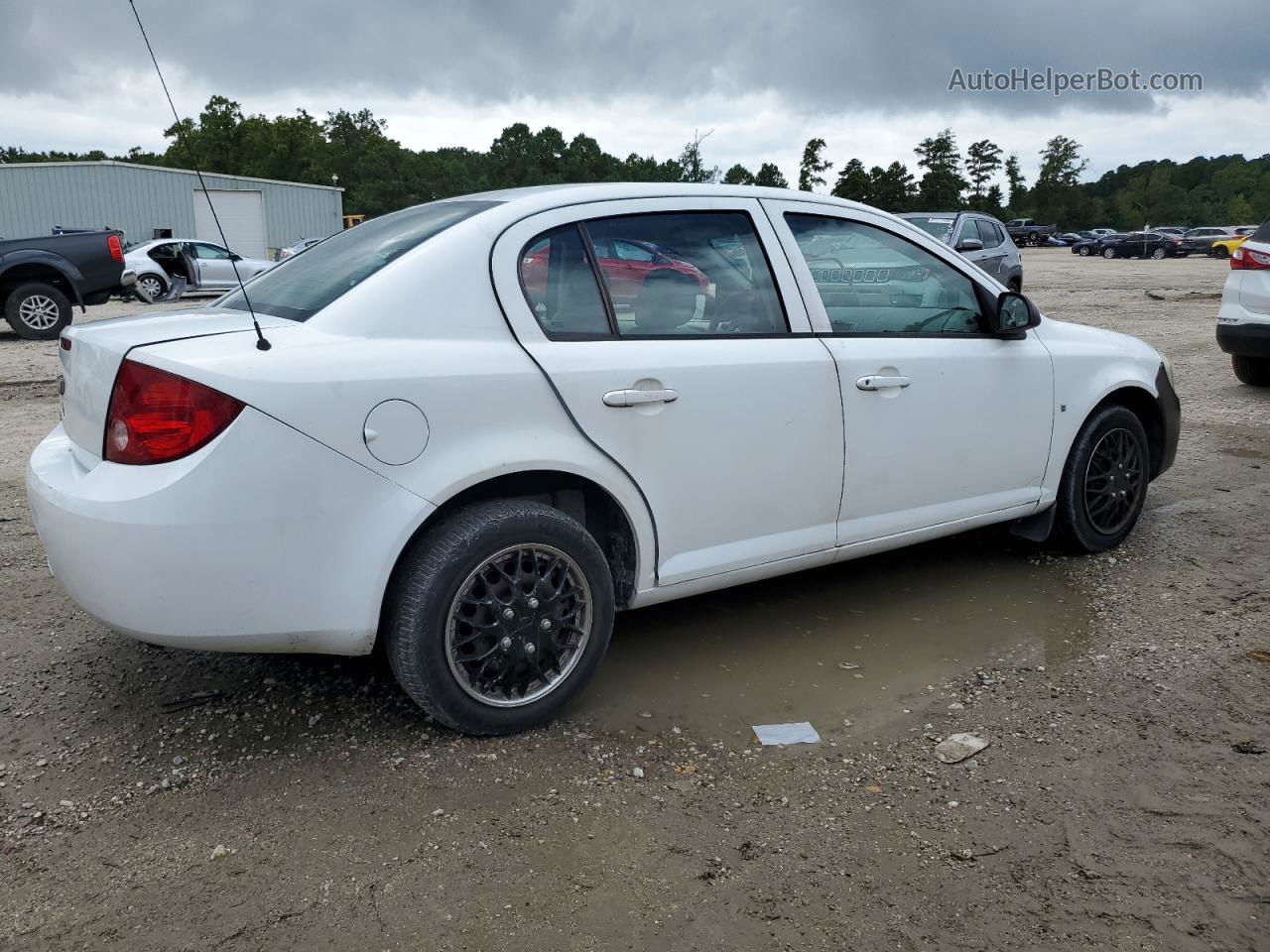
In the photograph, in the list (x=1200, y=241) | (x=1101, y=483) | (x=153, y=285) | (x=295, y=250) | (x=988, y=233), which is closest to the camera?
(x=1101, y=483)

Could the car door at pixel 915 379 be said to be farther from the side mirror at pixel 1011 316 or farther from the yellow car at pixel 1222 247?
the yellow car at pixel 1222 247

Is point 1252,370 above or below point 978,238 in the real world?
below

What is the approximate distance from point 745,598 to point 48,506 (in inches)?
103

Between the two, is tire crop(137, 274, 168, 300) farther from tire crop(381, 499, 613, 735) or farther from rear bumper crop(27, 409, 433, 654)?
tire crop(381, 499, 613, 735)

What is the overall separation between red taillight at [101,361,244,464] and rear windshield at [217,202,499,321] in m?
0.45

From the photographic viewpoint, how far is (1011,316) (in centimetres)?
432

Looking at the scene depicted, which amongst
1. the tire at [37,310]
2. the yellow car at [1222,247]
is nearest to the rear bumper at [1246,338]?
the tire at [37,310]

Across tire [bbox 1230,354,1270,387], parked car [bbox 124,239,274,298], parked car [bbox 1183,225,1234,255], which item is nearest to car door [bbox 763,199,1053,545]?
tire [bbox 1230,354,1270,387]

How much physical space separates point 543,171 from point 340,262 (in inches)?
3537

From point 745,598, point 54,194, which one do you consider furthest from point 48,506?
point 54,194

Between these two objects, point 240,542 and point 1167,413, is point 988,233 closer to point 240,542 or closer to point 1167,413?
point 1167,413

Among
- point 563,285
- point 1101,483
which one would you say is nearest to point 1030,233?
point 1101,483

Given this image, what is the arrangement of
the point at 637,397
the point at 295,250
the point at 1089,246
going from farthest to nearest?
the point at 1089,246
the point at 295,250
the point at 637,397

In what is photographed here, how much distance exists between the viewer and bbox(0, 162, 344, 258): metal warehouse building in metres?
36.6
